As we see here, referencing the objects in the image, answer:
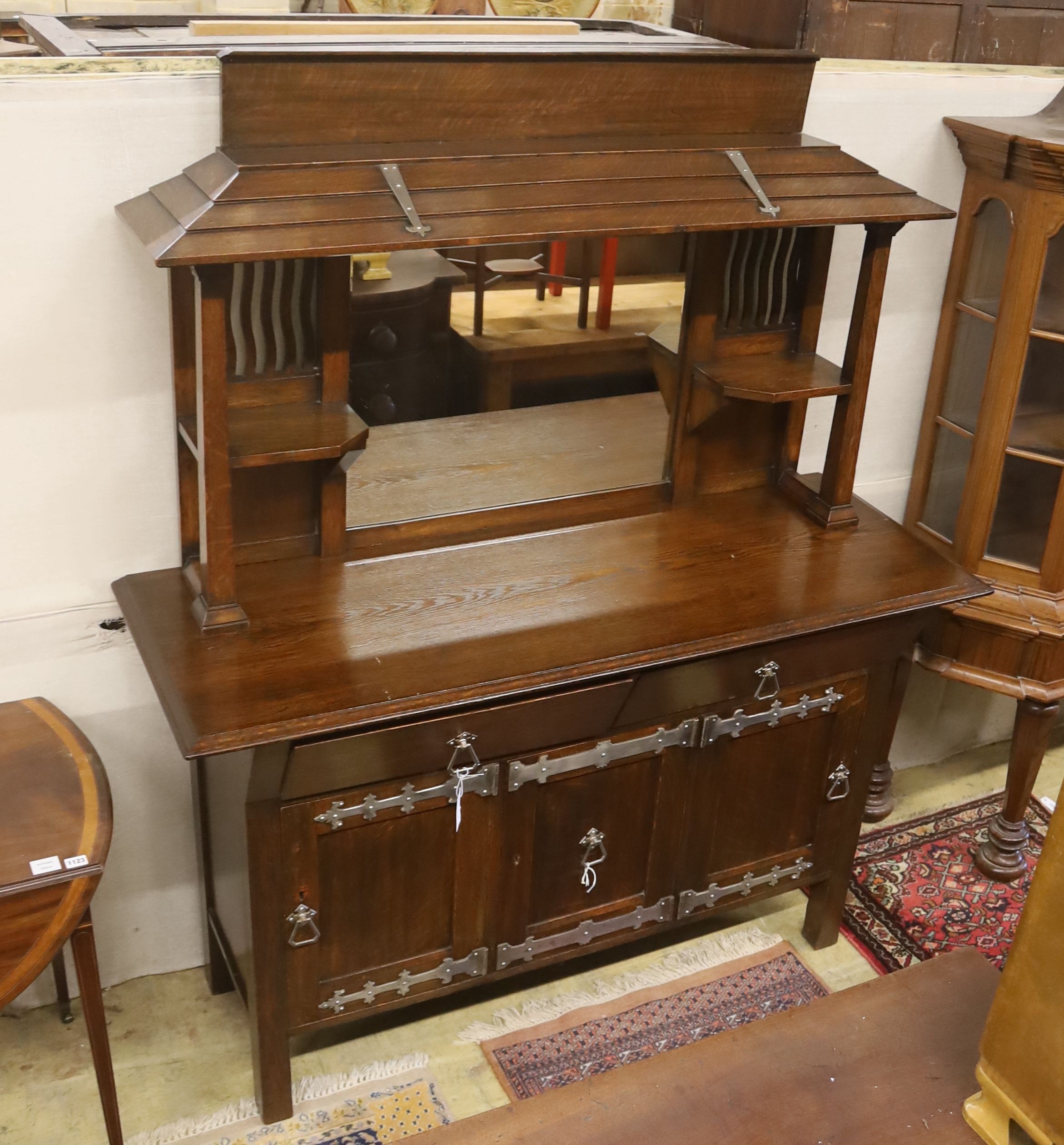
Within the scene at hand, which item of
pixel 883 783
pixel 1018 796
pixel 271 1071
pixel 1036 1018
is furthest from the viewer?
pixel 883 783

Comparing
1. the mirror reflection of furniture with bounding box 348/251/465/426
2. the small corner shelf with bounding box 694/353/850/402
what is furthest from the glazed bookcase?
the mirror reflection of furniture with bounding box 348/251/465/426

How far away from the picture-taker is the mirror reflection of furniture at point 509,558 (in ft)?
6.88

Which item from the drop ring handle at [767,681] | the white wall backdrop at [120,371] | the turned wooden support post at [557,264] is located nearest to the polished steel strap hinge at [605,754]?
the drop ring handle at [767,681]

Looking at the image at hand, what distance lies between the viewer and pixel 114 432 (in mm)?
2303

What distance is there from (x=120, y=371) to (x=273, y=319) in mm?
278

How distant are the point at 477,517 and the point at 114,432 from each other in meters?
0.70

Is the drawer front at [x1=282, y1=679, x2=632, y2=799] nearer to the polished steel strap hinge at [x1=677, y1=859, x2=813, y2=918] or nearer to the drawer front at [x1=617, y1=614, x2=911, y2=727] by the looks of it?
the drawer front at [x1=617, y1=614, x2=911, y2=727]

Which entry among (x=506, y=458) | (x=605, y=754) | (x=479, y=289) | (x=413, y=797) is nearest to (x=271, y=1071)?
(x=413, y=797)

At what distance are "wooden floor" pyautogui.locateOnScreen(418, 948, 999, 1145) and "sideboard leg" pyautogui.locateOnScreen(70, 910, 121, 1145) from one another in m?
0.74

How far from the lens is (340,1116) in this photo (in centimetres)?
249

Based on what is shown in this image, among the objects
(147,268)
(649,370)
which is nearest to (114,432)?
(147,268)

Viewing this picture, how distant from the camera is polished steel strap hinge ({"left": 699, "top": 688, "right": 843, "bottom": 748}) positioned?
252 centimetres

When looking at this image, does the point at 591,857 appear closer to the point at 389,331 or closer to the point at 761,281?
the point at 389,331

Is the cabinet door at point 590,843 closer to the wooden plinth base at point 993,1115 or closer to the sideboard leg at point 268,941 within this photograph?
the sideboard leg at point 268,941
